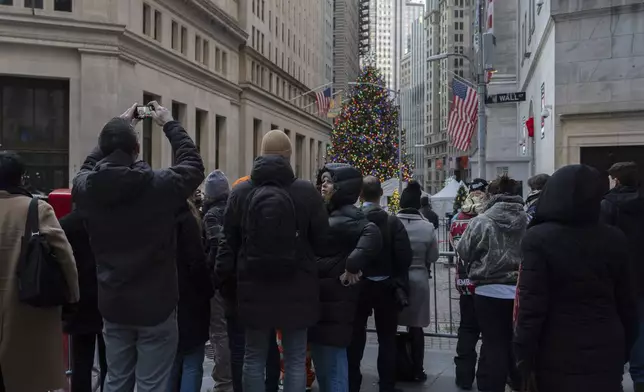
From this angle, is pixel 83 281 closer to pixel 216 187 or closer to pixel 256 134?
pixel 216 187

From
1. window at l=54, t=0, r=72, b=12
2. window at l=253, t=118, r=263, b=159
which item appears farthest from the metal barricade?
window at l=253, t=118, r=263, b=159

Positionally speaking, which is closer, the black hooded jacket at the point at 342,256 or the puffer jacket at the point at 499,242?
the black hooded jacket at the point at 342,256

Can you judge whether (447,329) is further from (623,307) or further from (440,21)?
(440,21)

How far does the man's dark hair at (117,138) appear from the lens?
4.18 m

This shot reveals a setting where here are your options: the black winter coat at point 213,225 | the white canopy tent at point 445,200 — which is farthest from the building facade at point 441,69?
the black winter coat at point 213,225

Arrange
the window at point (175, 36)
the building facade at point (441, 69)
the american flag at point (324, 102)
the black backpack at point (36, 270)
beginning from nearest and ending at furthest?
the black backpack at point (36, 270) < the window at point (175, 36) < the american flag at point (324, 102) < the building facade at point (441, 69)

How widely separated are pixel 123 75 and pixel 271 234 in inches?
1110

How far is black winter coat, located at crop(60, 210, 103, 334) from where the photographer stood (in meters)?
5.05

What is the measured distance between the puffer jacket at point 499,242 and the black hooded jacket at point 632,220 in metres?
0.99

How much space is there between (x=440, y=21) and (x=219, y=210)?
13809 cm

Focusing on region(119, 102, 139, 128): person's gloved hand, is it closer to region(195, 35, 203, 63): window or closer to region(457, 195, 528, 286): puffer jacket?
region(457, 195, 528, 286): puffer jacket

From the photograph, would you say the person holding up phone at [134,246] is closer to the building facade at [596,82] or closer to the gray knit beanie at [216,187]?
the gray knit beanie at [216,187]

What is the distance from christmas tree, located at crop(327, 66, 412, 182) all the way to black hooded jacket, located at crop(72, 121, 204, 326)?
42424mm

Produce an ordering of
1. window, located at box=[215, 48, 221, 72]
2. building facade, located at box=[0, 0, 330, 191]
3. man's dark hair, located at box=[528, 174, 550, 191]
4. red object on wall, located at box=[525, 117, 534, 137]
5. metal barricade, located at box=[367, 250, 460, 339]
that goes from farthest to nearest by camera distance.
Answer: window, located at box=[215, 48, 221, 72], building facade, located at box=[0, 0, 330, 191], red object on wall, located at box=[525, 117, 534, 137], metal barricade, located at box=[367, 250, 460, 339], man's dark hair, located at box=[528, 174, 550, 191]
